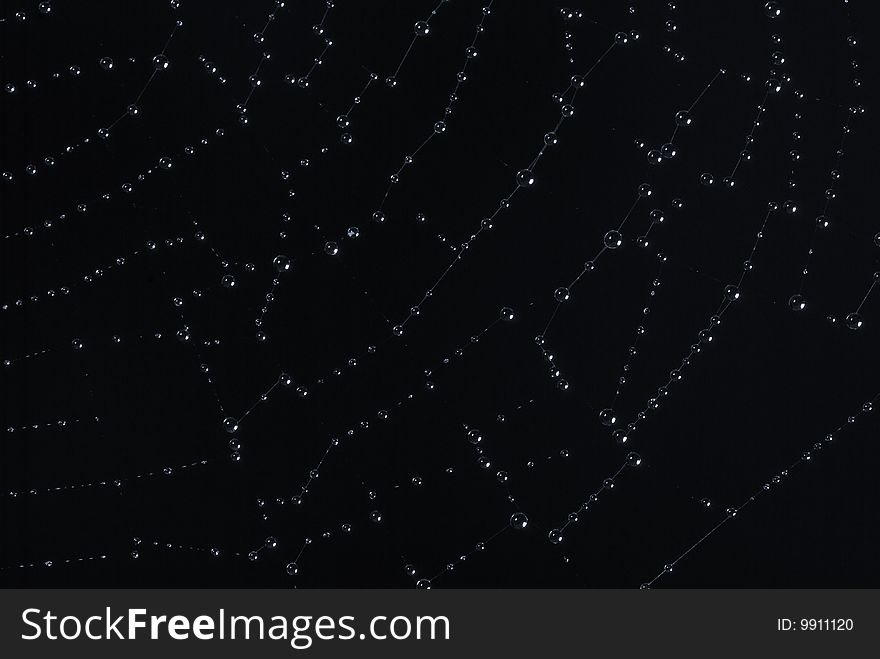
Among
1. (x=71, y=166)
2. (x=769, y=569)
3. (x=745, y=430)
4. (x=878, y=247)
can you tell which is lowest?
(x=769, y=569)

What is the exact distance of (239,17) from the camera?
0.65m

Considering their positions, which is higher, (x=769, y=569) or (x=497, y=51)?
(x=497, y=51)

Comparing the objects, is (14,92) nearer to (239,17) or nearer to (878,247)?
(239,17)

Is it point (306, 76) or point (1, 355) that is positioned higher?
Result: point (306, 76)

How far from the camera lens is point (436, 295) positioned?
66 cm

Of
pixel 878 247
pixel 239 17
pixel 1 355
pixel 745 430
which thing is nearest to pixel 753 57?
pixel 878 247

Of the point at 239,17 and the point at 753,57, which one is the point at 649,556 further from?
the point at 239,17

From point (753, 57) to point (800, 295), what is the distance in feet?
0.66

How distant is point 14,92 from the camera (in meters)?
0.65

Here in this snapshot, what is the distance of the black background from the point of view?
2.12 feet

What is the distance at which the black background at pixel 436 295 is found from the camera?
0.65 meters

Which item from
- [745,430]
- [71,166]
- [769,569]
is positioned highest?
[71,166]
